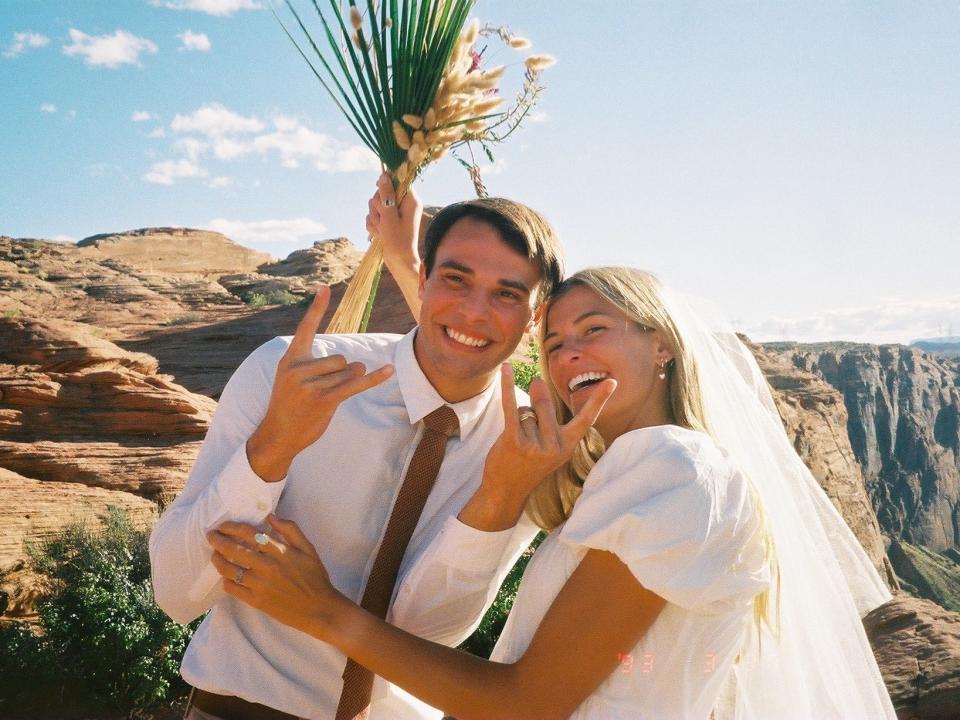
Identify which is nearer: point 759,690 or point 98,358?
point 759,690

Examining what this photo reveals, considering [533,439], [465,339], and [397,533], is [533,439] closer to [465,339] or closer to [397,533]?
[397,533]

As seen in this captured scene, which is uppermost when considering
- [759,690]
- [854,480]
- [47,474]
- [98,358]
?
[759,690]

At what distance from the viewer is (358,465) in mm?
2609

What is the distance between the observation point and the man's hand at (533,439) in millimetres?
2018

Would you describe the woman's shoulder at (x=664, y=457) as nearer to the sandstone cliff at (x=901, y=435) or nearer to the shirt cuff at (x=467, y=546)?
the shirt cuff at (x=467, y=546)

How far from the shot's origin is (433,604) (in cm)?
A: 234

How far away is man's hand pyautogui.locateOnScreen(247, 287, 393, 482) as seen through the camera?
197cm

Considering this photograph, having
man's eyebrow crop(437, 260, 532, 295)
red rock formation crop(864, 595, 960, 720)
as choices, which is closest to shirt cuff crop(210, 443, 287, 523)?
man's eyebrow crop(437, 260, 532, 295)

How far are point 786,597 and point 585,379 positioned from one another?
997 millimetres

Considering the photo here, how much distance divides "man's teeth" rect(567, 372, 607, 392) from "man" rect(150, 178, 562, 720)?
382 millimetres

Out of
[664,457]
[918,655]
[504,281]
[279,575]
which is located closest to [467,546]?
[279,575]

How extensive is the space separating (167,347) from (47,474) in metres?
13.8

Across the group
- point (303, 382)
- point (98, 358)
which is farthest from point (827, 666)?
point (98, 358)

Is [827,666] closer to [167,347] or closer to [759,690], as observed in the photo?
[759,690]
